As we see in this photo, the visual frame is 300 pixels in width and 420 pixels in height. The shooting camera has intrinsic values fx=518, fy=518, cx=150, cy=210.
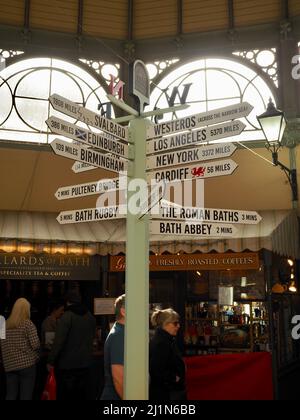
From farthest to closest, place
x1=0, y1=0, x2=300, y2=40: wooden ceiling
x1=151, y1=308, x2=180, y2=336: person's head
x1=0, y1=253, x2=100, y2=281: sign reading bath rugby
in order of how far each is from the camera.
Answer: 1. x1=0, y1=0, x2=300, y2=40: wooden ceiling
2. x1=0, y1=253, x2=100, y2=281: sign reading bath rugby
3. x1=151, y1=308, x2=180, y2=336: person's head

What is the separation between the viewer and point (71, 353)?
7.17 meters

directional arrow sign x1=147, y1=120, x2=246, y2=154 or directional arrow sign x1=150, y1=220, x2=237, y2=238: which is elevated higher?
directional arrow sign x1=147, y1=120, x2=246, y2=154

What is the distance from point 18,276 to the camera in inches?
372

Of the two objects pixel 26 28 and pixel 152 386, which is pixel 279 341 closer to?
pixel 152 386

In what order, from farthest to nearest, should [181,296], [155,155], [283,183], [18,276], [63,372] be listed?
[181,296] < [283,183] < [18,276] < [63,372] < [155,155]

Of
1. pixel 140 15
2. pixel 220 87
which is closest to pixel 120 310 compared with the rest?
pixel 220 87

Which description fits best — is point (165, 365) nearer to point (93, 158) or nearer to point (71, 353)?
point (71, 353)

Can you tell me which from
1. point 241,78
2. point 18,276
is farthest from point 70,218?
point 241,78

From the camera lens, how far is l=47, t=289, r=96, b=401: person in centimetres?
712

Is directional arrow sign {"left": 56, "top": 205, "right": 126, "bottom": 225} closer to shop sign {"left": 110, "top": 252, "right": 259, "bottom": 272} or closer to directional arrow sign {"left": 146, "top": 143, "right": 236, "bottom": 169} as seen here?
directional arrow sign {"left": 146, "top": 143, "right": 236, "bottom": 169}

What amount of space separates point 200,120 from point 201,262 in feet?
18.9

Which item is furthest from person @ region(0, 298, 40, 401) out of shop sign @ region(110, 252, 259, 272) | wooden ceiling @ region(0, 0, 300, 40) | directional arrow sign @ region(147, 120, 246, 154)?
wooden ceiling @ region(0, 0, 300, 40)

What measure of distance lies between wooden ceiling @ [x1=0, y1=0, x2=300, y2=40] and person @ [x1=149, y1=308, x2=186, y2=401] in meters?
8.09

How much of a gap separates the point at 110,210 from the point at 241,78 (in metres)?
8.49
